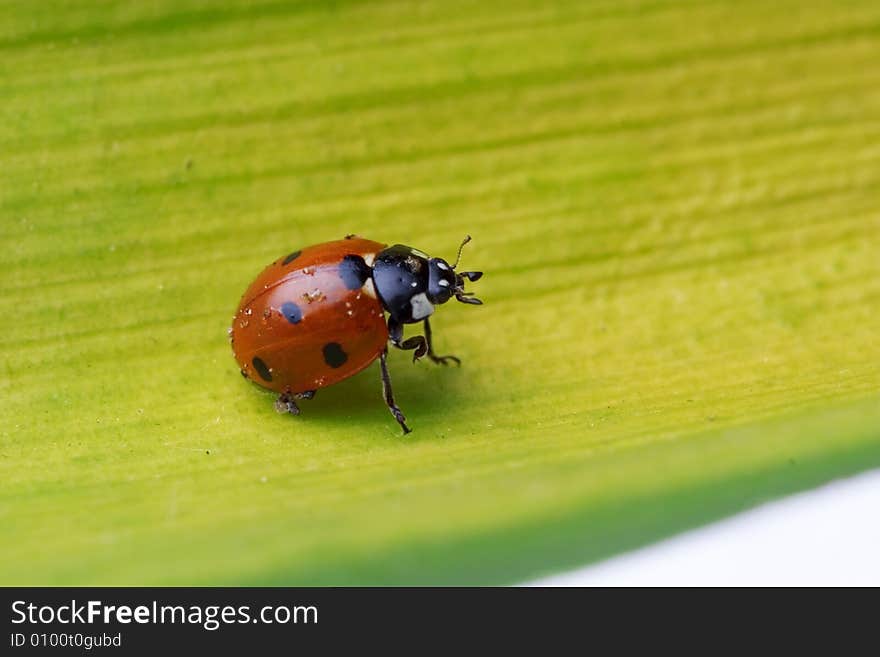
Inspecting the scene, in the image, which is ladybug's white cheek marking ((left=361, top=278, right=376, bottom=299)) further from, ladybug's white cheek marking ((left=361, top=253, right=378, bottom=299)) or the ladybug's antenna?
the ladybug's antenna

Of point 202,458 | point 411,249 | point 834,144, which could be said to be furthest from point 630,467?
point 834,144

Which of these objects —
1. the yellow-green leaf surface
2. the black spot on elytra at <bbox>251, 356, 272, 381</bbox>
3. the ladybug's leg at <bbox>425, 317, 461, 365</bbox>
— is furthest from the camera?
the ladybug's leg at <bbox>425, 317, 461, 365</bbox>

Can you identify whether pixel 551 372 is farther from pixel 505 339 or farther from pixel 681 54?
pixel 681 54

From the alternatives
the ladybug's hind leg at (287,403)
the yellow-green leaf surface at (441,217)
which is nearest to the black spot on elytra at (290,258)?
the yellow-green leaf surface at (441,217)

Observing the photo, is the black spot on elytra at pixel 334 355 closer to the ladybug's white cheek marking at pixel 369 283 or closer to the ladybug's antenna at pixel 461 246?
the ladybug's white cheek marking at pixel 369 283

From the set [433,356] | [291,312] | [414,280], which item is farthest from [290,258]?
[433,356]

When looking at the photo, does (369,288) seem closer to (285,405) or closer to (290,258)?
(290,258)

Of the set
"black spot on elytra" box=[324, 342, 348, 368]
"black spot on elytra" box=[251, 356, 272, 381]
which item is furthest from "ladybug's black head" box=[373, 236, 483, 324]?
"black spot on elytra" box=[251, 356, 272, 381]
